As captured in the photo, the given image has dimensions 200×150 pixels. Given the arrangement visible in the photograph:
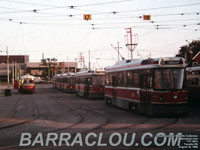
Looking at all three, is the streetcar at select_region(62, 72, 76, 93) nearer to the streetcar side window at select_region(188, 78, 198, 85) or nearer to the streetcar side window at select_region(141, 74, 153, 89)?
the streetcar side window at select_region(188, 78, 198, 85)

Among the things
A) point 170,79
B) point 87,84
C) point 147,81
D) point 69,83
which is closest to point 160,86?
point 170,79

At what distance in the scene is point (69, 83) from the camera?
47844 millimetres

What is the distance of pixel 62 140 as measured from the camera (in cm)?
1041

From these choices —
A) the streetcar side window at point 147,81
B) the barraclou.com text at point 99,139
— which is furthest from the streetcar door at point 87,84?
the barraclou.com text at point 99,139

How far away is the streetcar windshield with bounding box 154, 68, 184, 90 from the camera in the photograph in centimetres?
1557

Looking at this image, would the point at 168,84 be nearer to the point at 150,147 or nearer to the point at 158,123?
the point at 158,123

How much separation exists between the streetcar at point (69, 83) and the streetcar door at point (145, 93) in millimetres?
27750

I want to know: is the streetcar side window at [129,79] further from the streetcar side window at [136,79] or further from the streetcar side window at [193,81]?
the streetcar side window at [193,81]

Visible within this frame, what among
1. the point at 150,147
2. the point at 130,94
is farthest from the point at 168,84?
the point at 150,147

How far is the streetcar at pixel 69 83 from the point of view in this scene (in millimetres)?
45897

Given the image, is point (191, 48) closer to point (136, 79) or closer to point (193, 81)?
point (193, 81)

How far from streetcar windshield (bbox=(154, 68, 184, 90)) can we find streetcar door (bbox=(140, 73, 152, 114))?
609mm

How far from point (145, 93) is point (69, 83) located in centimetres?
3196

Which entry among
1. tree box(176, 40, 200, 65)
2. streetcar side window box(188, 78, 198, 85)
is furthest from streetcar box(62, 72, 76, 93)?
streetcar side window box(188, 78, 198, 85)
